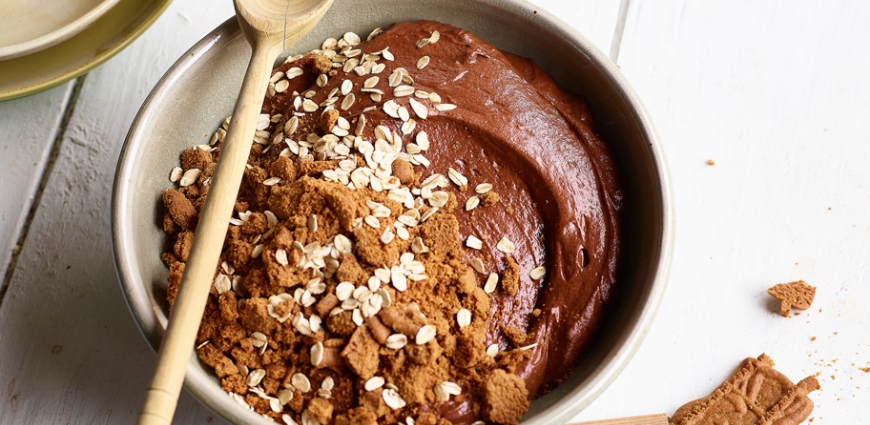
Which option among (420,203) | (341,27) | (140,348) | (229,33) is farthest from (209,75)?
(140,348)

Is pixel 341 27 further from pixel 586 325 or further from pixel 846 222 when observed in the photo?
pixel 846 222

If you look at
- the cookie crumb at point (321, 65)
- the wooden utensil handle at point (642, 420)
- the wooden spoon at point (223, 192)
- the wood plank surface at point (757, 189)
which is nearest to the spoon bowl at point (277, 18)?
the wooden spoon at point (223, 192)

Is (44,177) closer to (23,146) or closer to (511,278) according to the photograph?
(23,146)

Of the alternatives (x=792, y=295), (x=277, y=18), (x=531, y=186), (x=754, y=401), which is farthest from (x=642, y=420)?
(x=277, y=18)

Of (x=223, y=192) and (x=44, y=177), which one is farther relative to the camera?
(x=44, y=177)

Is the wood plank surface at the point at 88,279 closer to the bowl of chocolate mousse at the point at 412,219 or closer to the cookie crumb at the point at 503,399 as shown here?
the bowl of chocolate mousse at the point at 412,219

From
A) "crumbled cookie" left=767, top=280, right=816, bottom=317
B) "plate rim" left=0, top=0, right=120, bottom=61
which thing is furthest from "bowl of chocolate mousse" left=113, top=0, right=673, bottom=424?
"crumbled cookie" left=767, top=280, right=816, bottom=317

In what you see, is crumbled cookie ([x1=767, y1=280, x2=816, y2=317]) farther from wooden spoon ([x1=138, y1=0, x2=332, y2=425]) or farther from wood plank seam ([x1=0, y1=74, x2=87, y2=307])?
wood plank seam ([x1=0, y1=74, x2=87, y2=307])
